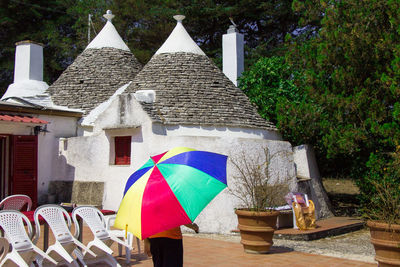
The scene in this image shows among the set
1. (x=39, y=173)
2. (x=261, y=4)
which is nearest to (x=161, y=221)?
(x=39, y=173)

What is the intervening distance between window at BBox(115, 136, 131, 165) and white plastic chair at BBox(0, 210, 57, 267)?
619cm

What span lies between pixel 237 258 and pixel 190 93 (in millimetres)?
6419

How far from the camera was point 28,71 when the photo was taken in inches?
656

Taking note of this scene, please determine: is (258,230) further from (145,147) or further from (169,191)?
(145,147)

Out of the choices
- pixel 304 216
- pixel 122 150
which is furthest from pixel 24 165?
pixel 304 216

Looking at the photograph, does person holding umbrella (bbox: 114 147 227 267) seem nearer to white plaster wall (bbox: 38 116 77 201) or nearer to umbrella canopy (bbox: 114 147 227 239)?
umbrella canopy (bbox: 114 147 227 239)

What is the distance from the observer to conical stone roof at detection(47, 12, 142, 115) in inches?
591

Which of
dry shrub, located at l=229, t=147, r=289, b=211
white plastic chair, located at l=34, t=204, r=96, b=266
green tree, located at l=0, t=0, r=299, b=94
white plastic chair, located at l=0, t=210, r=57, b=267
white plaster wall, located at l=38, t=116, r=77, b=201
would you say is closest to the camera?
white plastic chair, located at l=0, t=210, r=57, b=267

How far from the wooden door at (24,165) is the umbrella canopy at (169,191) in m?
8.17

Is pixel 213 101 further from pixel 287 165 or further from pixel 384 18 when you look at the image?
pixel 384 18

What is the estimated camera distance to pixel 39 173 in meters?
13.0

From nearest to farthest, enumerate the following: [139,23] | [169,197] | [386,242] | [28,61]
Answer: [169,197]
[386,242]
[28,61]
[139,23]

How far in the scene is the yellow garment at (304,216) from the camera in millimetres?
10430

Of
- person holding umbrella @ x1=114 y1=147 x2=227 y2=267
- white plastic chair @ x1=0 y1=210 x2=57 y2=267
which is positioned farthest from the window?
person holding umbrella @ x1=114 y1=147 x2=227 y2=267
